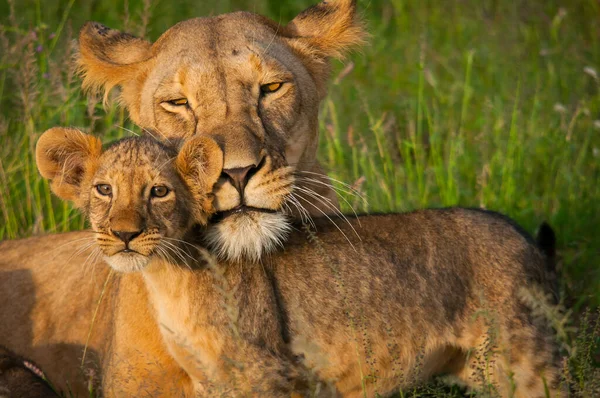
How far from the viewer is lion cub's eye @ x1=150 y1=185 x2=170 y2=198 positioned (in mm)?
3850

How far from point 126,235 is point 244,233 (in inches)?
20.9

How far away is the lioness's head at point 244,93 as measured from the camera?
409cm

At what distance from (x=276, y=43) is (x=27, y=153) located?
2080 millimetres

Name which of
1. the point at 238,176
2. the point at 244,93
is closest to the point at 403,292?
the point at 238,176

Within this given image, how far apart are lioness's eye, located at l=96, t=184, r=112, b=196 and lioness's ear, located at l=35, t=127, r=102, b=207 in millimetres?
232

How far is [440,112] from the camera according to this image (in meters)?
8.33

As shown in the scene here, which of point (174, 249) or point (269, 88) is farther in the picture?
point (269, 88)

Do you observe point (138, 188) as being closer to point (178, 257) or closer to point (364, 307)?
point (178, 257)

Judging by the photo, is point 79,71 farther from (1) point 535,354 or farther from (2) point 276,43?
(1) point 535,354

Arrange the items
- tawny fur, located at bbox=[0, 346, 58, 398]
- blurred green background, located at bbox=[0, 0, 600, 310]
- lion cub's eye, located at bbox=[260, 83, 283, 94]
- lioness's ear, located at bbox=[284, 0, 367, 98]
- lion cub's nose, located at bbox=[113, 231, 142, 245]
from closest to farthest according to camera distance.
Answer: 1. lion cub's nose, located at bbox=[113, 231, 142, 245]
2. tawny fur, located at bbox=[0, 346, 58, 398]
3. lion cub's eye, located at bbox=[260, 83, 283, 94]
4. lioness's ear, located at bbox=[284, 0, 367, 98]
5. blurred green background, located at bbox=[0, 0, 600, 310]

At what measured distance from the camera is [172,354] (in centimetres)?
425

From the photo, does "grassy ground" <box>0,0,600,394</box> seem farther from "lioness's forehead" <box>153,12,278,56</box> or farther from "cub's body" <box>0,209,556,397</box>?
"cub's body" <box>0,209,556,397</box>

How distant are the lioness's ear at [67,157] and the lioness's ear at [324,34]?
1.47 m

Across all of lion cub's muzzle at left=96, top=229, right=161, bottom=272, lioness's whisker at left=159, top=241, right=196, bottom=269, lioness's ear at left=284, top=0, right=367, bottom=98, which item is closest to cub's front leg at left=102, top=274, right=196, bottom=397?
lioness's whisker at left=159, top=241, right=196, bottom=269
